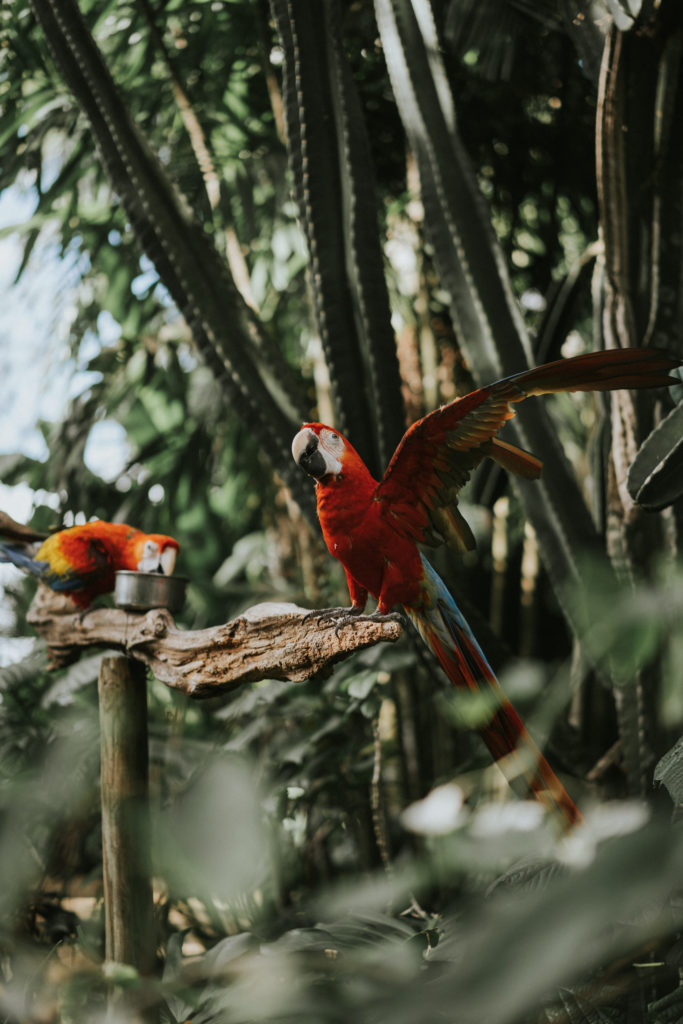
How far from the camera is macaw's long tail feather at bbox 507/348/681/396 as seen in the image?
0.53m

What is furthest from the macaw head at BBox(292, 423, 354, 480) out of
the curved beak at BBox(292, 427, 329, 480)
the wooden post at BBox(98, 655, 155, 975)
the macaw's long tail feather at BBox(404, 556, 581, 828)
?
the wooden post at BBox(98, 655, 155, 975)

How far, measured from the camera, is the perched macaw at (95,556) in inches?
36.8

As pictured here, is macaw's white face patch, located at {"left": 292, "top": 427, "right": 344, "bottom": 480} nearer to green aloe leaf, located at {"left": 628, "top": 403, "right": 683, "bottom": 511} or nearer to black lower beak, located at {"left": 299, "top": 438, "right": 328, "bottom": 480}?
black lower beak, located at {"left": 299, "top": 438, "right": 328, "bottom": 480}

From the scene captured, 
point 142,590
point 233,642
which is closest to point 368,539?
point 233,642

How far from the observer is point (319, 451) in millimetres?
625

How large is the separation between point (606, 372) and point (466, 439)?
11cm

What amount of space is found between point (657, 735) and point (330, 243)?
0.73 m

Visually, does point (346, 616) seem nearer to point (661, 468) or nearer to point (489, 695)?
point (489, 695)

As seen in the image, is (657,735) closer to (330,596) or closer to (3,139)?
(330,596)

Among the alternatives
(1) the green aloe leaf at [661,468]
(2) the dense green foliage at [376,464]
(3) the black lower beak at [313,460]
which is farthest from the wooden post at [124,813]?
(1) the green aloe leaf at [661,468]

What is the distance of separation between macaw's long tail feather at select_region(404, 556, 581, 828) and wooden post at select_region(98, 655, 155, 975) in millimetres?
422

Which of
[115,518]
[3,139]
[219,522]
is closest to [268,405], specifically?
[115,518]

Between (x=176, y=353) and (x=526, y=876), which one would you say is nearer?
(x=526, y=876)

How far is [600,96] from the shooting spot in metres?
0.90
